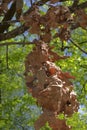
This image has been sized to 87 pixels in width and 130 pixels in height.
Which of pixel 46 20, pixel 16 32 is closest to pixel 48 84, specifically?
pixel 46 20

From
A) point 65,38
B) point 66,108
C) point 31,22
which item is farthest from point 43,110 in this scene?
point 65,38

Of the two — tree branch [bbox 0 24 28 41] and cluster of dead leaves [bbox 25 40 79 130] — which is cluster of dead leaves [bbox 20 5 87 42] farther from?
tree branch [bbox 0 24 28 41]

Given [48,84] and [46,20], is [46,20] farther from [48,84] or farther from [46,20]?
[48,84]

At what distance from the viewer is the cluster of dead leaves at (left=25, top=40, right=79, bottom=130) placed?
1.64 metres

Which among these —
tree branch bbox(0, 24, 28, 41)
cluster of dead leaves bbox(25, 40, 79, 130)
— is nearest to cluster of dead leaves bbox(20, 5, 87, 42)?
cluster of dead leaves bbox(25, 40, 79, 130)

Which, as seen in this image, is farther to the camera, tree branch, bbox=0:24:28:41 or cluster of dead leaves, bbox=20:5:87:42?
tree branch, bbox=0:24:28:41

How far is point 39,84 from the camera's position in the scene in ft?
5.69

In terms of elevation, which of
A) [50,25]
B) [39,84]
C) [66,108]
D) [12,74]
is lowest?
[12,74]

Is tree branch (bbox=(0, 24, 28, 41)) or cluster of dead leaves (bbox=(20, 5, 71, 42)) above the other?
cluster of dead leaves (bbox=(20, 5, 71, 42))

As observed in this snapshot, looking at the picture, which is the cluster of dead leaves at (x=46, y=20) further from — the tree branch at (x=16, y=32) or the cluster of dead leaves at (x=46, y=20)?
the tree branch at (x=16, y=32)

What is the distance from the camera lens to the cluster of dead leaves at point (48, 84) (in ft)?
5.38

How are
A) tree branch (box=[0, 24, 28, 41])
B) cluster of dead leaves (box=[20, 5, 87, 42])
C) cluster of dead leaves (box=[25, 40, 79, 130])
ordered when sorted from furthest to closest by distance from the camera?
tree branch (box=[0, 24, 28, 41]) → cluster of dead leaves (box=[20, 5, 87, 42]) → cluster of dead leaves (box=[25, 40, 79, 130])

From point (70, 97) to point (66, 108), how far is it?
0.06 m

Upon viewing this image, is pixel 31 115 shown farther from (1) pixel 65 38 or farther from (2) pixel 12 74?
(1) pixel 65 38
